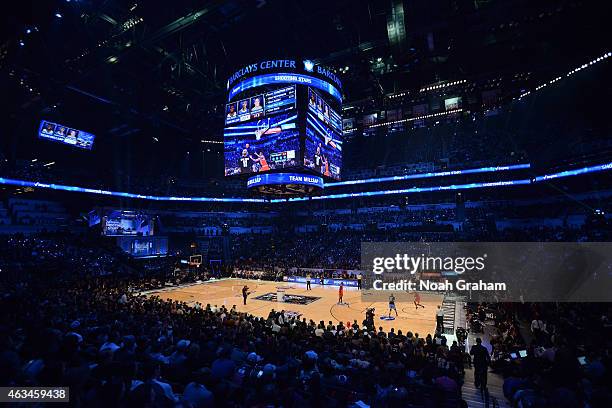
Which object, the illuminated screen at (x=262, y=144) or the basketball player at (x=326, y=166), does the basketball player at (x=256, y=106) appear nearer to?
the illuminated screen at (x=262, y=144)

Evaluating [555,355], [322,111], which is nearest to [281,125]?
[322,111]

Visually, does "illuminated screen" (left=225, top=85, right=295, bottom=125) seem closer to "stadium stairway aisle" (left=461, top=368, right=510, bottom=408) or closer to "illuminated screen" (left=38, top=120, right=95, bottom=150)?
"stadium stairway aisle" (left=461, top=368, right=510, bottom=408)

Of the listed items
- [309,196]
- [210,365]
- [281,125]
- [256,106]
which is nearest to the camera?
[210,365]

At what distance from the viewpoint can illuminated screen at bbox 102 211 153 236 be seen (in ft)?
108

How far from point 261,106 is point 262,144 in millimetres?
2322

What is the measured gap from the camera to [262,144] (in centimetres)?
1722

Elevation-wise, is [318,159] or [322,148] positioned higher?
[322,148]

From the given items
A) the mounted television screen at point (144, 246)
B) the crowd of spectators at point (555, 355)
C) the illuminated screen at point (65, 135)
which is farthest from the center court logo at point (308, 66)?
the mounted television screen at point (144, 246)

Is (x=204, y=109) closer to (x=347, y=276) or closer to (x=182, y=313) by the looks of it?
(x=182, y=313)

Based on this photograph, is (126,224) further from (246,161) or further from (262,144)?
(262,144)

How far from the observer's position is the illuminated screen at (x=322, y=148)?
54.9ft

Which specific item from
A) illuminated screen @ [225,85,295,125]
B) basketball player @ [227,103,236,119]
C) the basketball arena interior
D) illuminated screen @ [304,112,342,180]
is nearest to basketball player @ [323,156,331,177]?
illuminated screen @ [304,112,342,180]

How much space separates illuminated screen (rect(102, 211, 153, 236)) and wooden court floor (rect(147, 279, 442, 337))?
10705mm

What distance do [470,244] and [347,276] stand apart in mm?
11900
